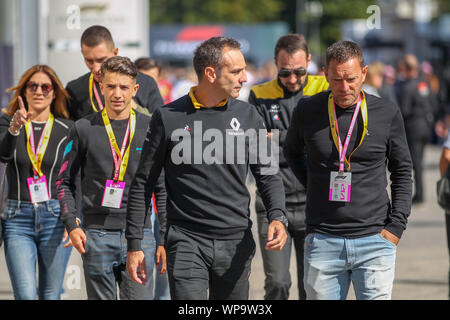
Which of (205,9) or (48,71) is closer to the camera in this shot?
(48,71)

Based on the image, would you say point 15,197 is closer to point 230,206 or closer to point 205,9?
point 230,206

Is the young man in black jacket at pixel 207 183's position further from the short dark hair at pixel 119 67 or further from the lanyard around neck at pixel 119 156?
the short dark hair at pixel 119 67

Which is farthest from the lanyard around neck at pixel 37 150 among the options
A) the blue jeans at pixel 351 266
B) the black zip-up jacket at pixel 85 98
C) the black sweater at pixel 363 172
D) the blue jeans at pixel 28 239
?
the blue jeans at pixel 351 266

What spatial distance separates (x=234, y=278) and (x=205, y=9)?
203 feet

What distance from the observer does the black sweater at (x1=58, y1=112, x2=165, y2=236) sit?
5379 mm

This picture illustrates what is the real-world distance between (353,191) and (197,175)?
87 centimetres

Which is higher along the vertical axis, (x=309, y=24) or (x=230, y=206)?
(x=309, y=24)

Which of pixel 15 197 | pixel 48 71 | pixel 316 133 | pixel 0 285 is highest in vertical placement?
pixel 48 71

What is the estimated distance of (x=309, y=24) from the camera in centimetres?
7550

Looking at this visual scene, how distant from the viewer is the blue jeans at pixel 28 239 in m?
5.88

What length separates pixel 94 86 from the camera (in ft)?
20.5

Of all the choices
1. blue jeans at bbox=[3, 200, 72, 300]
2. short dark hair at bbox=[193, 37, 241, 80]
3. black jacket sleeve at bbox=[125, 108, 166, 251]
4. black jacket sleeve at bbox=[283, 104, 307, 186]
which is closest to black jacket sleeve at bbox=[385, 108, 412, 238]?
black jacket sleeve at bbox=[283, 104, 307, 186]

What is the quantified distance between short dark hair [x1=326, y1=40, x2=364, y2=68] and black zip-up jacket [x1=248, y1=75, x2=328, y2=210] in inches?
57.9
